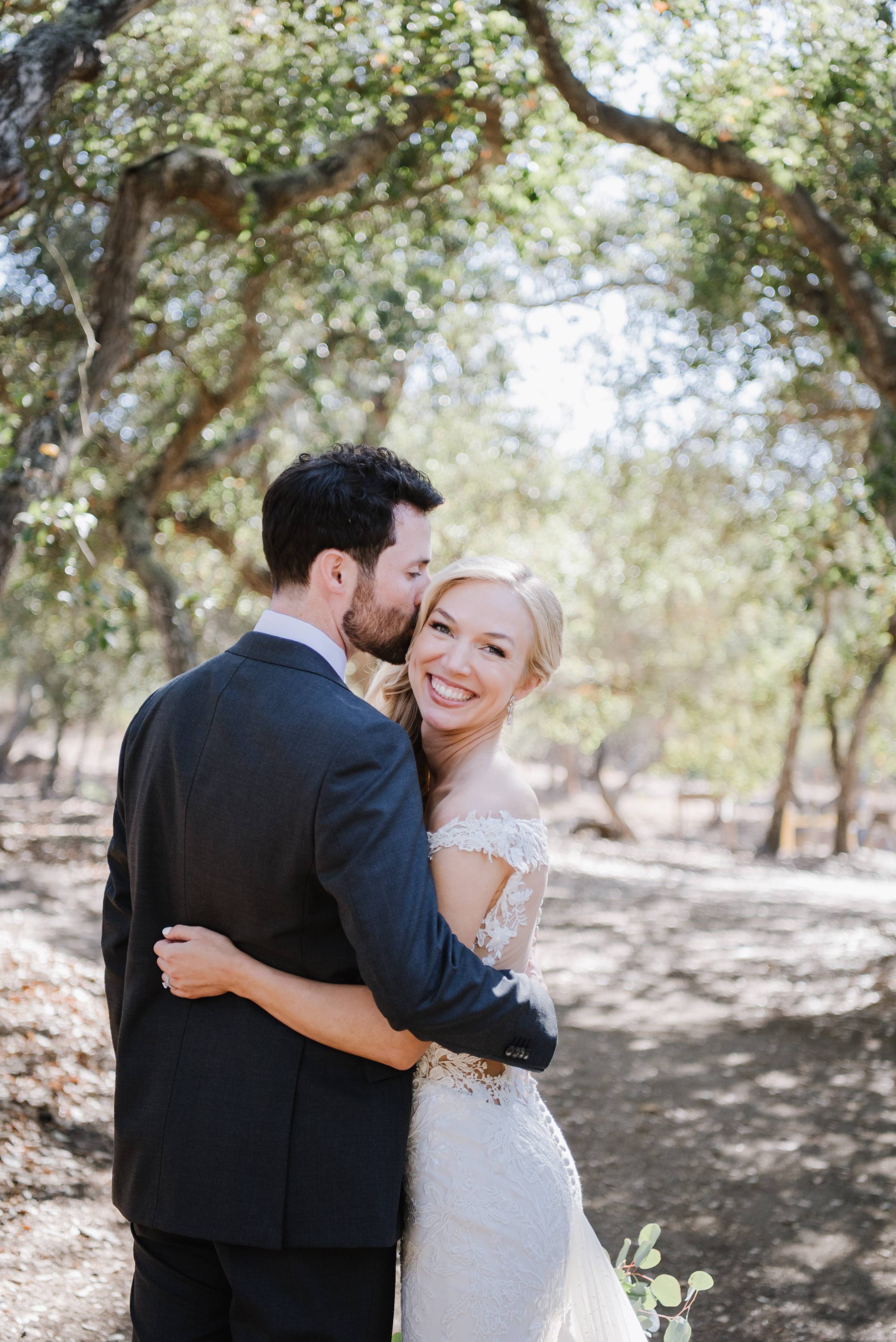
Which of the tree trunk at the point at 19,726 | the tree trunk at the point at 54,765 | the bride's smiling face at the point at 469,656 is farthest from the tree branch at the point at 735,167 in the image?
the tree trunk at the point at 19,726

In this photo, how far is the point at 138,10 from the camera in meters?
4.75

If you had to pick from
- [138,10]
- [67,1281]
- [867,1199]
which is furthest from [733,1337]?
[138,10]

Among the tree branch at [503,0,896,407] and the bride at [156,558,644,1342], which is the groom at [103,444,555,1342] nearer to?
the bride at [156,558,644,1342]

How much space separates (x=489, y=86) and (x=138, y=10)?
2.61m

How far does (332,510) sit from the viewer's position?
6.89 ft

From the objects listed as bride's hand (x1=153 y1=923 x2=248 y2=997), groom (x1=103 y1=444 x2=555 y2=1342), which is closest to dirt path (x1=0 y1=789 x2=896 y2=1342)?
groom (x1=103 y1=444 x2=555 y2=1342)

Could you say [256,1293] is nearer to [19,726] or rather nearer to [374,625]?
[374,625]

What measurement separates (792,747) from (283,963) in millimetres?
19182

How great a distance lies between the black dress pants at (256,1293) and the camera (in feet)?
6.24

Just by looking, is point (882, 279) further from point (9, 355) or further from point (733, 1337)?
point (9, 355)

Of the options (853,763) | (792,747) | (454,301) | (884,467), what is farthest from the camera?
(792,747)

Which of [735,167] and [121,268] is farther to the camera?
[735,167]

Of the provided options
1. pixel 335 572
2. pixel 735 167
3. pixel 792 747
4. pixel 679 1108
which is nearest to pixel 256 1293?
pixel 335 572

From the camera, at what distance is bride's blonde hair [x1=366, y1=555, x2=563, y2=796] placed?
93.8 inches
